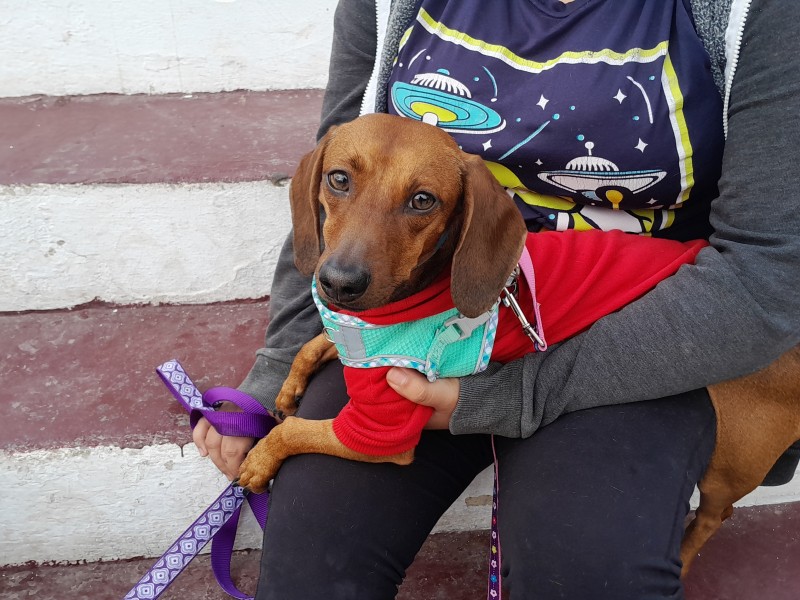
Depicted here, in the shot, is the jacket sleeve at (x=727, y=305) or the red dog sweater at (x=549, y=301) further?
the red dog sweater at (x=549, y=301)

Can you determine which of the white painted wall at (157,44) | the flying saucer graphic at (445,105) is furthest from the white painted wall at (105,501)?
the white painted wall at (157,44)

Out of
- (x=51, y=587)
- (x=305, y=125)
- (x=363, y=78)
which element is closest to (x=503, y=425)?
(x=363, y=78)

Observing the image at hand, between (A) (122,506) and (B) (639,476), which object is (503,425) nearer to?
(B) (639,476)

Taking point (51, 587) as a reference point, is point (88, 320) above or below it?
above

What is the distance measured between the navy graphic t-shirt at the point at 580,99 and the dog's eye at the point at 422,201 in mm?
256

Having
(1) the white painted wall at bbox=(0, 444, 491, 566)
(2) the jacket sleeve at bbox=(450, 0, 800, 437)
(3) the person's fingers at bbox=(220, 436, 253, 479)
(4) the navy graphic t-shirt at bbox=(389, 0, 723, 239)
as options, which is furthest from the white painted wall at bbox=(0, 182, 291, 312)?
(2) the jacket sleeve at bbox=(450, 0, 800, 437)

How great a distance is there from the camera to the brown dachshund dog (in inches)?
59.9

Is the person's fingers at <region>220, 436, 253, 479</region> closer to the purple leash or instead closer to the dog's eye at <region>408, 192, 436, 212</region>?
the purple leash

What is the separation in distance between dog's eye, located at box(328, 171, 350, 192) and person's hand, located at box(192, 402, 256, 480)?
0.75 meters

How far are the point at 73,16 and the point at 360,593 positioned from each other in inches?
102

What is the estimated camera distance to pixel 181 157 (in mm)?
2594

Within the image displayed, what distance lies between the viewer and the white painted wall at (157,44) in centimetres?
293

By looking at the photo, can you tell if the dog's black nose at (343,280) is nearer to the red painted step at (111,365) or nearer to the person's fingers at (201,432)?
the person's fingers at (201,432)

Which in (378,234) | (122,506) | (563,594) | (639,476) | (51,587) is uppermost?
(378,234)
